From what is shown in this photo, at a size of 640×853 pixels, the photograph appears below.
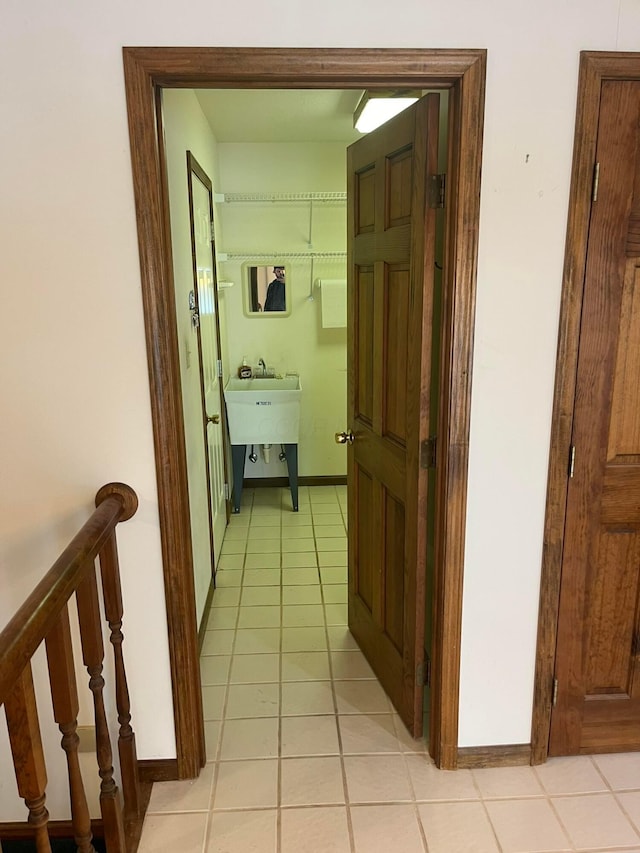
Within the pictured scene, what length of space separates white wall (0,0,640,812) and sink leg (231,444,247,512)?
94.3 inches

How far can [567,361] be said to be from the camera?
1772 mm

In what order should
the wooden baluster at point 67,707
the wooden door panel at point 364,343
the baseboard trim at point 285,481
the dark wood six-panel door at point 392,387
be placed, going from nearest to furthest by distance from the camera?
the wooden baluster at point 67,707, the dark wood six-panel door at point 392,387, the wooden door panel at point 364,343, the baseboard trim at point 285,481

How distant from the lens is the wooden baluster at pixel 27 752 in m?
1.02

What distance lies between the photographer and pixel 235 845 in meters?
1.75

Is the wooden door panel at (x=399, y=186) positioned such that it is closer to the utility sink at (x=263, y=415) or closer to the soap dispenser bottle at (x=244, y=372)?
the utility sink at (x=263, y=415)

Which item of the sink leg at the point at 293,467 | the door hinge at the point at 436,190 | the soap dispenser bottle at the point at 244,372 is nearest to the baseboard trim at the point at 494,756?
the door hinge at the point at 436,190

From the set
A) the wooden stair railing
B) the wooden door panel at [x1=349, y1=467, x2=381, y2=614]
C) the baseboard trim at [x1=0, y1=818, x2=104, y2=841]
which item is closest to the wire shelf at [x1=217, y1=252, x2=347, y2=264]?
the wooden door panel at [x1=349, y1=467, x2=381, y2=614]

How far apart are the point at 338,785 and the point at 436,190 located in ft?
6.02

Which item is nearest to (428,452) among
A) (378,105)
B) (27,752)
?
(27,752)

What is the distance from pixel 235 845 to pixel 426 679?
0.78 m

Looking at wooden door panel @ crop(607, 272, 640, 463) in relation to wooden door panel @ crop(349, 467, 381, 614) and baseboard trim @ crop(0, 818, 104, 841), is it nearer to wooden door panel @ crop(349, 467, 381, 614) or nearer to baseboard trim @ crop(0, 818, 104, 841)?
wooden door panel @ crop(349, 467, 381, 614)

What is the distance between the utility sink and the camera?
4086mm

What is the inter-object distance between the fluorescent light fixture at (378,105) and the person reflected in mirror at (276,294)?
123cm

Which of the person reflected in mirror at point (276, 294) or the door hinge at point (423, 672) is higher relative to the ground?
the person reflected in mirror at point (276, 294)
